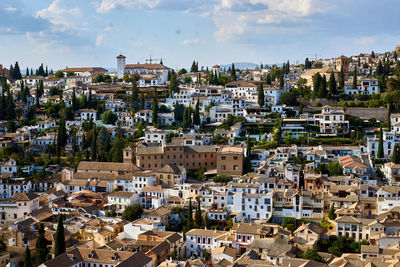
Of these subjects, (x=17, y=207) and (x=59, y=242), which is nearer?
(x=59, y=242)

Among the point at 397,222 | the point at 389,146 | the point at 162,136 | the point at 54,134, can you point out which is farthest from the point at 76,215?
the point at 389,146

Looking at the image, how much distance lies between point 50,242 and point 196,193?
9.15m

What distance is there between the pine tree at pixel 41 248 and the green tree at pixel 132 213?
531 centimetres

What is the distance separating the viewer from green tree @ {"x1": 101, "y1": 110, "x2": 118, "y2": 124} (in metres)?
49.4

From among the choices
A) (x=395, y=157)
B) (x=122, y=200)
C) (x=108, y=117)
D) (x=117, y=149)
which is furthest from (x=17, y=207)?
(x=395, y=157)

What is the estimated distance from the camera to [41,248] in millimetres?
27859

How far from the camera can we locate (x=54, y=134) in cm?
4650

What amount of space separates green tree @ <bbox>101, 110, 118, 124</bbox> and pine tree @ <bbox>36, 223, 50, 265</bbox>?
2157 cm

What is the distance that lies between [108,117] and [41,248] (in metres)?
22.8

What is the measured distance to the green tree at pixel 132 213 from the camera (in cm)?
3225

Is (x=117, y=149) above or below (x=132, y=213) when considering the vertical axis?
above

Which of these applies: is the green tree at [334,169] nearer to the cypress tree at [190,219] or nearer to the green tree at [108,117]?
the cypress tree at [190,219]

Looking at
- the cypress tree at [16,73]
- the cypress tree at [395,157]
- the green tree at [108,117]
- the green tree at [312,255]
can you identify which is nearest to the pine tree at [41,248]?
the green tree at [312,255]

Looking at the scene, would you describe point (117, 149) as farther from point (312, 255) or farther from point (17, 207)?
point (312, 255)
